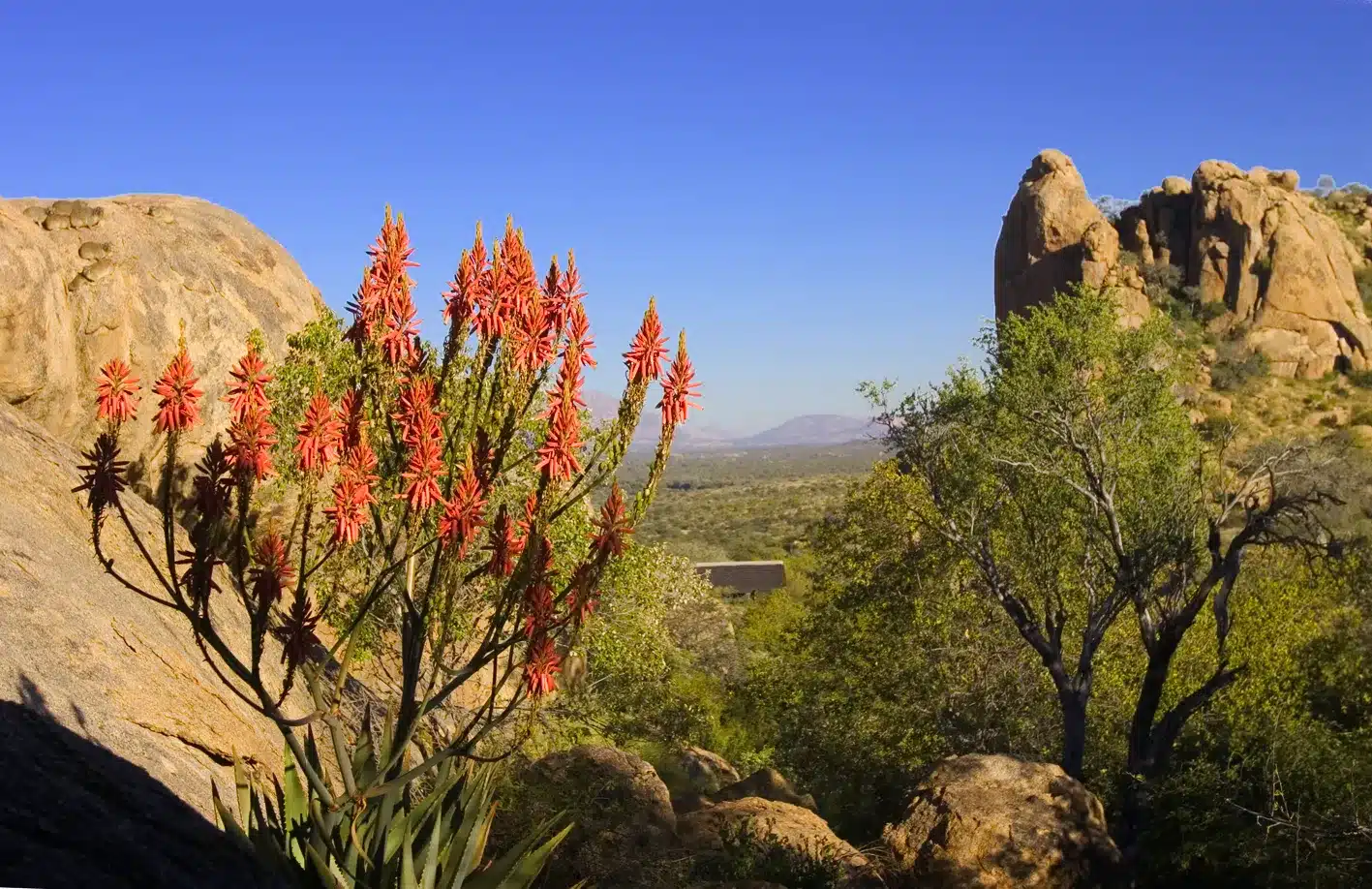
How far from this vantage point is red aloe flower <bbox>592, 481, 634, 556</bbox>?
4.83 metres

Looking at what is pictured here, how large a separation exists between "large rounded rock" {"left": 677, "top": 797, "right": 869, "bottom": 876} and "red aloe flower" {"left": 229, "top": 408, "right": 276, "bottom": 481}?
312 inches

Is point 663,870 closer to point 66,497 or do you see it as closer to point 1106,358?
point 66,497

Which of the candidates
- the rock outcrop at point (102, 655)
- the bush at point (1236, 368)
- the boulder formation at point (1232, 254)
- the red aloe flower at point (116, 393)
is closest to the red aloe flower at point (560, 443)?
the red aloe flower at point (116, 393)

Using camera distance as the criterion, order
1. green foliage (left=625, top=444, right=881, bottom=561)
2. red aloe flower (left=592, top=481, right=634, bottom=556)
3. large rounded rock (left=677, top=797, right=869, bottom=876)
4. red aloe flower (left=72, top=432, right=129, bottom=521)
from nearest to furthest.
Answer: red aloe flower (left=72, top=432, right=129, bottom=521) < red aloe flower (left=592, top=481, right=634, bottom=556) < large rounded rock (left=677, top=797, right=869, bottom=876) < green foliage (left=625, top=444, right=881, bottom=561)

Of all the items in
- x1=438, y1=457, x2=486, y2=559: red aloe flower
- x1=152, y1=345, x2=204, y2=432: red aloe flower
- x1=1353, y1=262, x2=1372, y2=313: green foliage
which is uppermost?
x1=1353, y1=262, x2=1372, y2=313: green foliage

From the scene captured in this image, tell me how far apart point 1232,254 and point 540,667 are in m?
73.2

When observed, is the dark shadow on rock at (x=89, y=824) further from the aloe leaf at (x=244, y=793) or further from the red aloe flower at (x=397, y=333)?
the red aloe flower at (x=397, y=333)

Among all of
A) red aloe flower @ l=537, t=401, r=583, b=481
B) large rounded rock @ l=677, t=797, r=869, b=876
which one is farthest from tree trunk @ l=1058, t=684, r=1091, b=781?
→ red aloe flower @ l=537, t=401, r=583, b=481

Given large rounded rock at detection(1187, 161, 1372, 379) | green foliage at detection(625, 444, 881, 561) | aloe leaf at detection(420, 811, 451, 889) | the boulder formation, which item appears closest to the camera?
aloe leaf at detection(420, 811, 451, 889)

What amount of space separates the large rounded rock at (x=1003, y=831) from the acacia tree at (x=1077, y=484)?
4541 millimetres

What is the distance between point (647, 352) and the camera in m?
4.93

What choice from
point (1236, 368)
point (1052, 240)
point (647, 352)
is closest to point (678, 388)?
point (647, 352)

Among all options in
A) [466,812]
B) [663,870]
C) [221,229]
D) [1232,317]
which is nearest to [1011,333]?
[663,870]

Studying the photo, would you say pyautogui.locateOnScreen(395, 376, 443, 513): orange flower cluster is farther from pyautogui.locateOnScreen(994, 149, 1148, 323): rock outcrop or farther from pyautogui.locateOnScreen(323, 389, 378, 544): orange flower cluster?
pyautogui.locateOnScreen(994, 149, 1148, 323): rock outcrop
